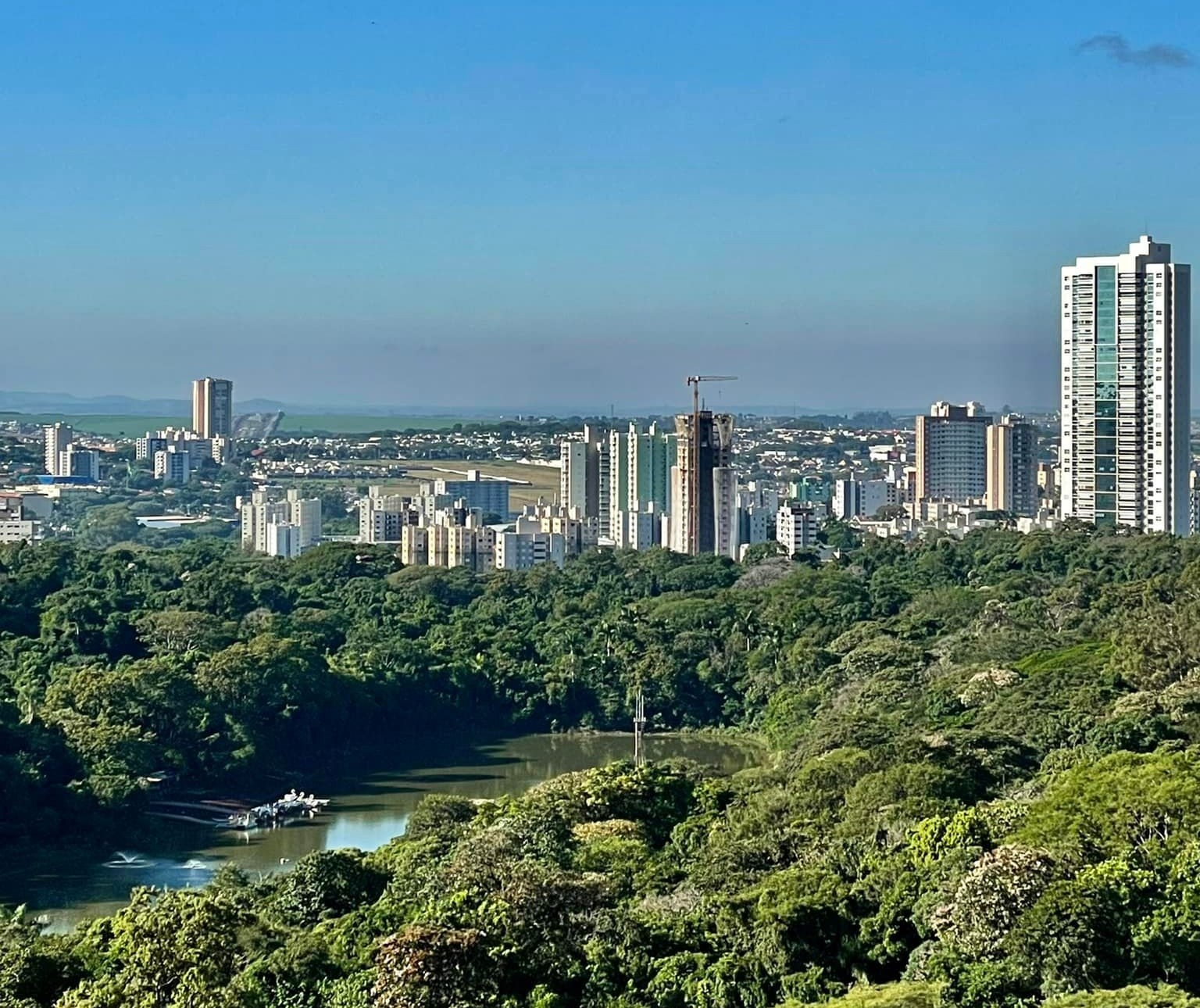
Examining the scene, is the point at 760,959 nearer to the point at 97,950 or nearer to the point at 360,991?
the point at 360,991

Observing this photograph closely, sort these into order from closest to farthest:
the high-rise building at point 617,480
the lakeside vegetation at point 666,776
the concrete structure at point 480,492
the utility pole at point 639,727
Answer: the lakeside vegetation at point 666,776 → the utility pole at point 639,727 → the high-rise building at point 617,480 → the concrete structure at point 480,492

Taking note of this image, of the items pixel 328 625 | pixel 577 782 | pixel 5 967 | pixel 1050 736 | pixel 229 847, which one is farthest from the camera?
pixel 328 625

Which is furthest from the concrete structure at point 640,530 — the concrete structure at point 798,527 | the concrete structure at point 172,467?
the concrete structure at point 172,467

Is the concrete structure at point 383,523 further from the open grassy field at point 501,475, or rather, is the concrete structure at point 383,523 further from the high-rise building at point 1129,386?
the high-rise building at point 1129,386

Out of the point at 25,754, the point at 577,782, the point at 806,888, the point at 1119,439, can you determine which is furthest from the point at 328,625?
the point at 806,888

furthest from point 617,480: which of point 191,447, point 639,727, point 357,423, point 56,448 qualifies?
point 357,423

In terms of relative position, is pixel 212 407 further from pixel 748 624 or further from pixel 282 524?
pixel 748 624
